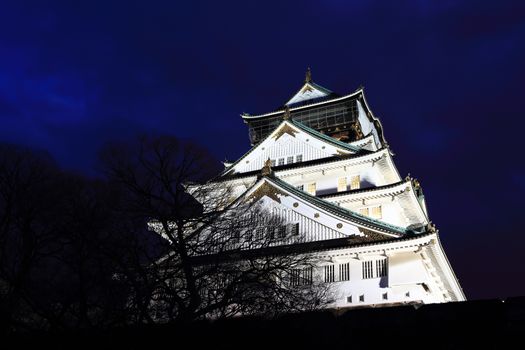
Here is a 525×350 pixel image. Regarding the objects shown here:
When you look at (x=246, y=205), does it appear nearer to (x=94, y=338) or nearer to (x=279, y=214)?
(x=279, y=214)

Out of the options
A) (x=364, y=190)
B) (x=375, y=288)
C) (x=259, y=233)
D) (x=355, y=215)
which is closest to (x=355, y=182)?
(x=364, y=190)

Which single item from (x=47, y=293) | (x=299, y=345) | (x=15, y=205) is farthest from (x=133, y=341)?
(x=15, y=205)

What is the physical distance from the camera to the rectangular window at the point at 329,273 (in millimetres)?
23656

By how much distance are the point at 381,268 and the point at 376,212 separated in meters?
7.26

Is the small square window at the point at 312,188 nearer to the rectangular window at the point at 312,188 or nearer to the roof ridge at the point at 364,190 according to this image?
the rectangular window at the point at 312,188

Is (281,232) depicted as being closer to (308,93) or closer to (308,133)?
(308,133)

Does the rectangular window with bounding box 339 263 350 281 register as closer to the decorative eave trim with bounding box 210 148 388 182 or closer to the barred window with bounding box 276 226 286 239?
the barred window with bounding box 276 226 286 239

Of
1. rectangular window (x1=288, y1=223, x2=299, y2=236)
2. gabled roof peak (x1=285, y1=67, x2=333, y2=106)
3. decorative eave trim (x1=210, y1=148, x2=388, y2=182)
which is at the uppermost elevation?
gabled roof peak (x1=285, y1=67, x2=333, y2=106)

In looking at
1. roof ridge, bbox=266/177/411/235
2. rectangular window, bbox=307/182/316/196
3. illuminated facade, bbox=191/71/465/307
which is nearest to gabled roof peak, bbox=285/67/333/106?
illuminated facade, bbox=191/71/465/307

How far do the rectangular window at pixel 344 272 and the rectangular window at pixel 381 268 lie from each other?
134 centimetres

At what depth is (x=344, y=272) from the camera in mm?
23641

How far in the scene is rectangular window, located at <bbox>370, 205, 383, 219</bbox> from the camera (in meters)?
29.9

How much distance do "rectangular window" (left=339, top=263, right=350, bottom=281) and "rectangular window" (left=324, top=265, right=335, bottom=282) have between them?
342 millimetres

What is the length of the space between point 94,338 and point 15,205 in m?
6.37
